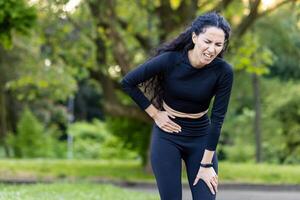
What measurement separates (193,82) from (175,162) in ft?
1.91

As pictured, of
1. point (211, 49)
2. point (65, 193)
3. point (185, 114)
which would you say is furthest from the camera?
point (65, 193)

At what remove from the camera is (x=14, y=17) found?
10367mm

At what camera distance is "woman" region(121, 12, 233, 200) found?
14.2ft

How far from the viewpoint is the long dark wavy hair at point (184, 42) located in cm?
429

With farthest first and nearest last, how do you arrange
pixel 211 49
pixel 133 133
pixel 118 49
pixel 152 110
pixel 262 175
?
pixel 133 133, pixel 262 175, pixel 118 49, pixel 152 110, pixel 211 49

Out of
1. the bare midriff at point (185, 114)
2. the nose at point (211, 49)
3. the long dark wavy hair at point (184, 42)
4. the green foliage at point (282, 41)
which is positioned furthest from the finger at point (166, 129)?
the green foliage at point (282, 41)

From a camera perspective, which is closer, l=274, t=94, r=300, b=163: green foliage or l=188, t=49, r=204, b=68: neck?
l=188, t=49, r=204, b=68: neck

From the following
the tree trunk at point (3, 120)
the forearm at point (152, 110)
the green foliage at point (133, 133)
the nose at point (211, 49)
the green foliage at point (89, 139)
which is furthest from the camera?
the green foliage at point (89, 139)

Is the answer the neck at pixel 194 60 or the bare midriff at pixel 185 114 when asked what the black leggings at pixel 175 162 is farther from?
the neck at pixel 194 60

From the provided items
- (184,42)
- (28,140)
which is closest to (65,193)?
(184,42)

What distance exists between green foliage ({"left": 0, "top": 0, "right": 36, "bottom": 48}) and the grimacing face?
662 cm

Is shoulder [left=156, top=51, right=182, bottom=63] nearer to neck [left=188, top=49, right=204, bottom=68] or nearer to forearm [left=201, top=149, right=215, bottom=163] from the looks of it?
neck [left=188, top=49, right=204, bottom=68]

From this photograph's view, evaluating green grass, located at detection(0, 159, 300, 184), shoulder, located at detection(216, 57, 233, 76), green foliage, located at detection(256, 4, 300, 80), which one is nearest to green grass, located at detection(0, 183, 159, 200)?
shoulder, located at detection(216, 57, 233, 76)

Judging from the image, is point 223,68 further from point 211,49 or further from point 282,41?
point 282,41
